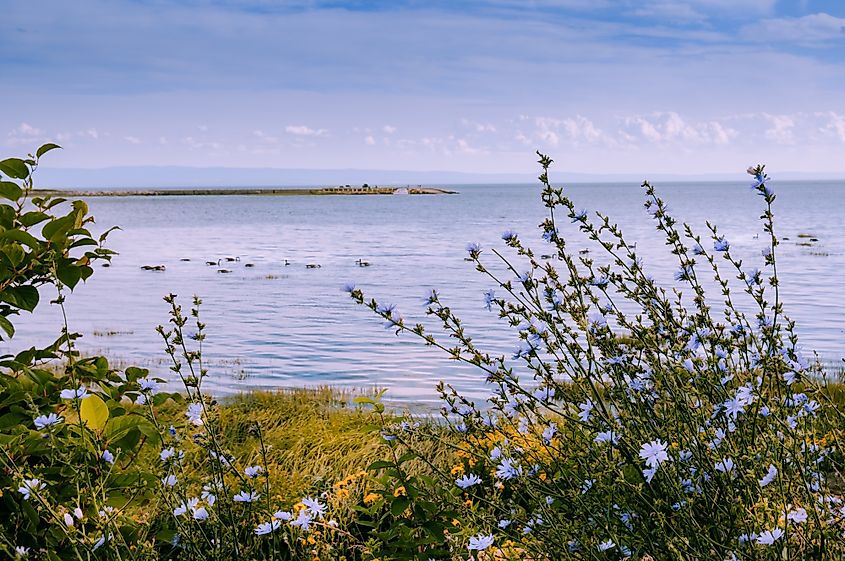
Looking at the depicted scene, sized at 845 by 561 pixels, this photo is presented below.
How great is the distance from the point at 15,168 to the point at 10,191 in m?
0.09

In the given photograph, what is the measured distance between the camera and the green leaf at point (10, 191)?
9.60ft

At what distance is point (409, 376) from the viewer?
1085cm

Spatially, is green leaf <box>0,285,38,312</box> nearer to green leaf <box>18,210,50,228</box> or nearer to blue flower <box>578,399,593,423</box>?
green leaf <box>18,210,50,228</box>

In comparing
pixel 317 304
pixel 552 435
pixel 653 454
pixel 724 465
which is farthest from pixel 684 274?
pixel 317 304

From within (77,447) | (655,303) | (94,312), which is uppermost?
(655,303)

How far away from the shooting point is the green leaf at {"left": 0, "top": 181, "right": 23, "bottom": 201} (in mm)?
→ 2926

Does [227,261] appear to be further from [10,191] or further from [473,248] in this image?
[473,248]

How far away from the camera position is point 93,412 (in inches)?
87.0

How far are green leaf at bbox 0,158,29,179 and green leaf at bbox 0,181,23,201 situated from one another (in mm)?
40

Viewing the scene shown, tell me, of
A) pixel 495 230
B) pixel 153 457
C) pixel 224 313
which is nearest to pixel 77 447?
pixel 153 457

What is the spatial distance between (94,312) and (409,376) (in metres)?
9.93

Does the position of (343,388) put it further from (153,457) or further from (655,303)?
Answer: (655,303)

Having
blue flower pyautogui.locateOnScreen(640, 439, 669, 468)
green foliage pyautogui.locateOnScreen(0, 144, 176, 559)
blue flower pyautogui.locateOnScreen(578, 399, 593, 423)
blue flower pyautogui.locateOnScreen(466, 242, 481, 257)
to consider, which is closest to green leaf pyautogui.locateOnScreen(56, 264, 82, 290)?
green foliage pyautogui.locateOnScreen(0, 144, 176, 559)

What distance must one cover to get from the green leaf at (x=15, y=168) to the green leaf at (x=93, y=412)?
1.15 metres
